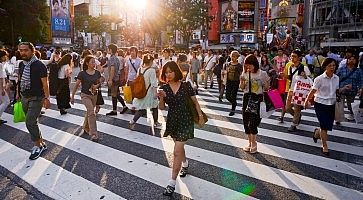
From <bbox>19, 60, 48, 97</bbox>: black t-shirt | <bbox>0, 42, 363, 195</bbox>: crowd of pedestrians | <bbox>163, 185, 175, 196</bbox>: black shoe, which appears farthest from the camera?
<bbox>19, 60, 48, 97</bbox>: black t-shirt

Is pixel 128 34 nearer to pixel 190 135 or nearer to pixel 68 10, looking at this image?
pixel 68 10

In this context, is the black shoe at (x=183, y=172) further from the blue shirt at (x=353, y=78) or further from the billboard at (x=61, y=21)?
the billboard at (x=61, y=21)

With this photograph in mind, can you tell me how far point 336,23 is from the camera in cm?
3778

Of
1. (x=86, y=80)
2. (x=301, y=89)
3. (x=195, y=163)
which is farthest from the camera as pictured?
(x=301, y=89)

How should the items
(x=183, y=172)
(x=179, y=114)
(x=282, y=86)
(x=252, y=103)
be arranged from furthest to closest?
1. (x=282, y=86)
2. (x=252, y=103)
3. (x=183, y=172)
4. (x=179, y=114)

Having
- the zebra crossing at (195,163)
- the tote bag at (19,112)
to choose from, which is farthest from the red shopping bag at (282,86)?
the tote bag at (19,112)

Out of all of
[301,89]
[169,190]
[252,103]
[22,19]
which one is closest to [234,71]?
[301,89]

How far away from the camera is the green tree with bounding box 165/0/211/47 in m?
44.9

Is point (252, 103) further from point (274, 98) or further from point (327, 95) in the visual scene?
point (327, 95)

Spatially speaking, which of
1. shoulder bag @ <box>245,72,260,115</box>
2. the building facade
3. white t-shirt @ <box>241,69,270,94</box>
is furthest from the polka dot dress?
the building facade

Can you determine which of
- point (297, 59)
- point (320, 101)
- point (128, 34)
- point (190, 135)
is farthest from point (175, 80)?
point (128, 34)

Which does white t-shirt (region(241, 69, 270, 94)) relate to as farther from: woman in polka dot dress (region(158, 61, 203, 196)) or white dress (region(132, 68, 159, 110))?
white dress (region(132, 68, 159, 110))

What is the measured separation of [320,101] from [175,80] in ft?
9.16

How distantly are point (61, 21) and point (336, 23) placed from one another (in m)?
37.2
